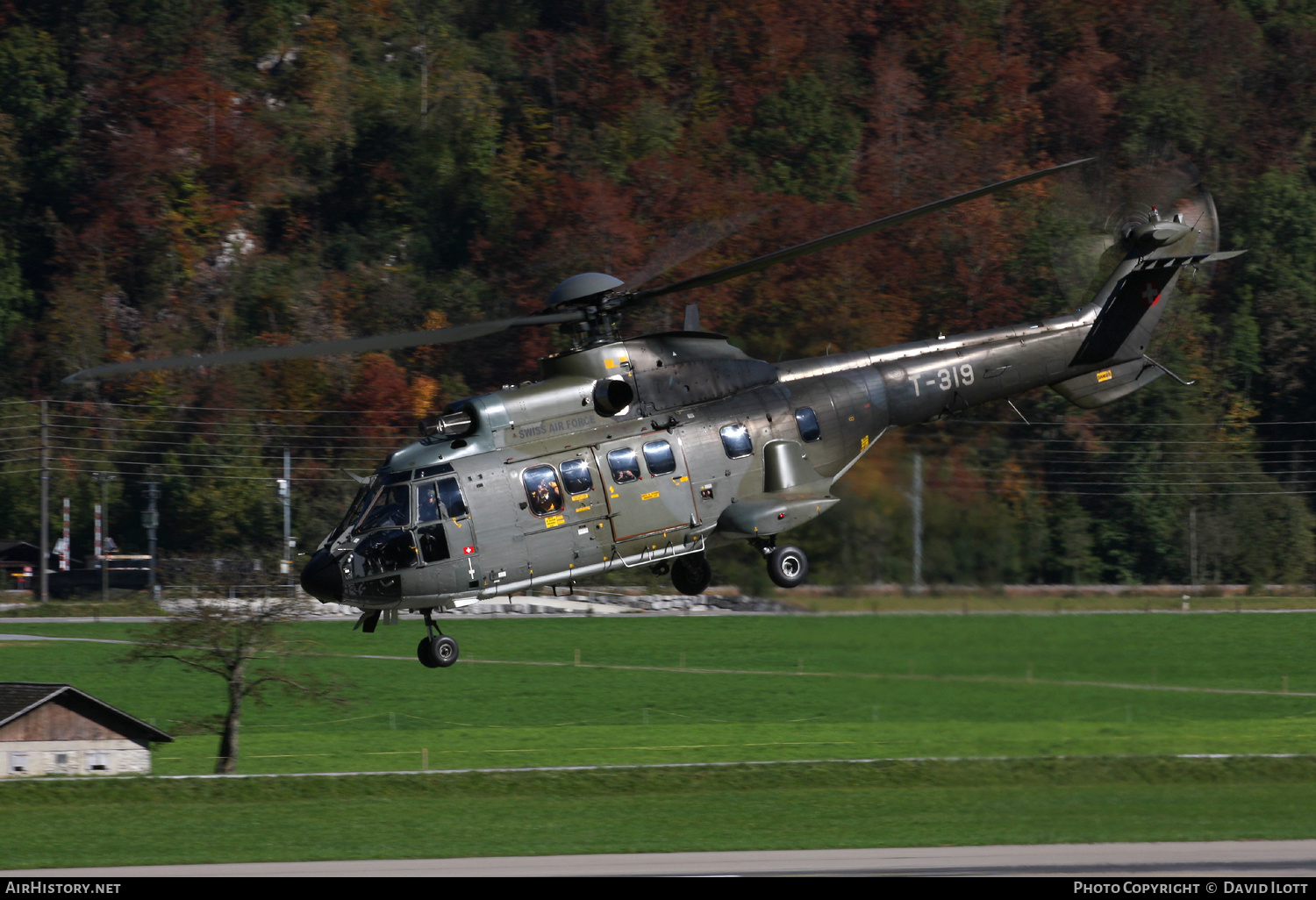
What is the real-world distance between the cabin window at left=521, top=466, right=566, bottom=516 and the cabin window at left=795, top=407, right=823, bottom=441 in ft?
13.0

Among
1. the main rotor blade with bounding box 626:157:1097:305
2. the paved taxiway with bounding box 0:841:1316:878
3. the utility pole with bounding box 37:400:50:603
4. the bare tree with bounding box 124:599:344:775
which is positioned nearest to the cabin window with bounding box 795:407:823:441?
the main rotor blade with bounding box 626:157:1097:305

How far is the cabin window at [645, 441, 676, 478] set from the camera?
24844mm

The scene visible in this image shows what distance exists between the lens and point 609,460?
24.6 m

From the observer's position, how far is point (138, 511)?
88.2m

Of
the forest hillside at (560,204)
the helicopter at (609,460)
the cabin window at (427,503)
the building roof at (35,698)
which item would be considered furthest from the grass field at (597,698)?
the cabin window at (427,503)

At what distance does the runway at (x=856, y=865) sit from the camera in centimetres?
4541

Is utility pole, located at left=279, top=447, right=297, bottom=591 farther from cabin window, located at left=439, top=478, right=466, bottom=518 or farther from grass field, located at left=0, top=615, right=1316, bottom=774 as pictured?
cabin window, located at left=439, top=478, right=466, bottom=518

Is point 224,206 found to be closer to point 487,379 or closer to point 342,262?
point 342,262

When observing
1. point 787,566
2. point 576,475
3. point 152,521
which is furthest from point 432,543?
point 152,521

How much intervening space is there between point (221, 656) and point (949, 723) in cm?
4037

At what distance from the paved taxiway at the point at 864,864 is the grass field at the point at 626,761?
4.91 feet

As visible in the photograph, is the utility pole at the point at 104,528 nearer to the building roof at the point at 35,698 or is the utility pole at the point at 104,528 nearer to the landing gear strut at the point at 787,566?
the building roof at the point at 35,698

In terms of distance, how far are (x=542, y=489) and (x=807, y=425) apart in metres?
4.34

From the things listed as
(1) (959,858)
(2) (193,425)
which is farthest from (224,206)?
(1) (959,858)
